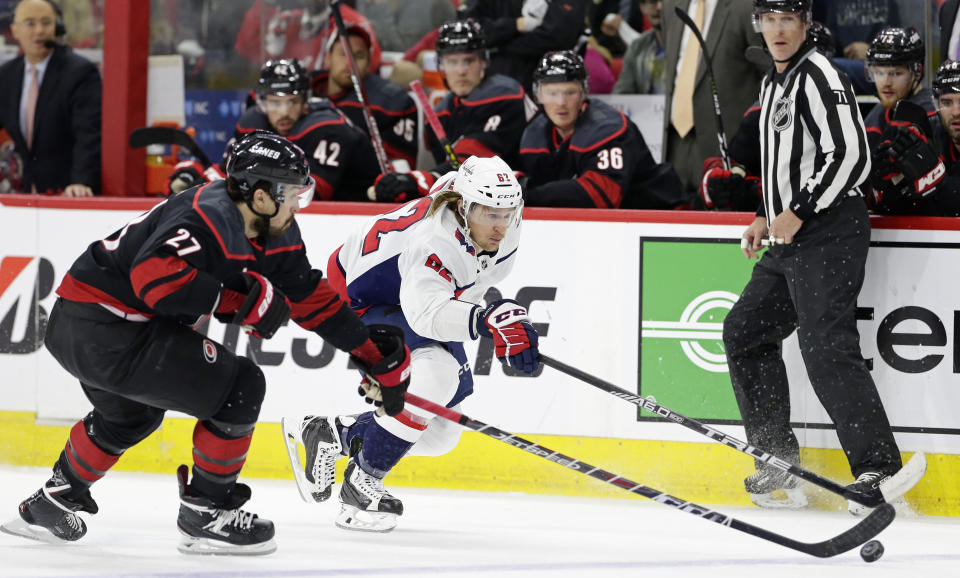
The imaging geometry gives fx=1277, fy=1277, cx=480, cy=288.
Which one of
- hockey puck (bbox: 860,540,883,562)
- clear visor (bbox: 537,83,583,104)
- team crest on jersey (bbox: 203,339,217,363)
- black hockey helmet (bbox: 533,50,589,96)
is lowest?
hockey puck (bbox: 860,540,883,562)

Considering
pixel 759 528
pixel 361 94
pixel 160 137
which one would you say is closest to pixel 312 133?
pixel 361 94

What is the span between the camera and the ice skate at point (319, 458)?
13.6ft

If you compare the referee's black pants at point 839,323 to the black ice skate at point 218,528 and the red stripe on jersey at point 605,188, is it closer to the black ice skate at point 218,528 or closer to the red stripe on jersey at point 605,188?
the red stripe on jersey at point 605,188

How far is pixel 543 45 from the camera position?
5.64 meters

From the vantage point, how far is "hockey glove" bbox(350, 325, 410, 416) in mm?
3473

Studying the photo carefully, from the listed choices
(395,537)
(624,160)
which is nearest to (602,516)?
(395,537)

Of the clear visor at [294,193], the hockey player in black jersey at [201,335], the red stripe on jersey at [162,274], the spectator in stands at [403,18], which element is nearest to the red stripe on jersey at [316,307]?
the hockey player in black jersey at [201,335]

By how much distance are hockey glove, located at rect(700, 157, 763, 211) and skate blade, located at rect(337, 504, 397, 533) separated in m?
1.73

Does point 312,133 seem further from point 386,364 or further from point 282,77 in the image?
point 386,364

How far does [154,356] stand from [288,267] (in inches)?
16.6

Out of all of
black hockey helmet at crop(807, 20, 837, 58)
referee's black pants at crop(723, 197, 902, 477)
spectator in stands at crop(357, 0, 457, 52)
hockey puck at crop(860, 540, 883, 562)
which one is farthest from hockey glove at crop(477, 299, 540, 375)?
spectator in stands at crop(357, 0, 457, 52)

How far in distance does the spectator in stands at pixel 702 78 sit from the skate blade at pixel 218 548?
2613mm

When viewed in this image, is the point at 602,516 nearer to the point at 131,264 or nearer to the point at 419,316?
the point at 419,316

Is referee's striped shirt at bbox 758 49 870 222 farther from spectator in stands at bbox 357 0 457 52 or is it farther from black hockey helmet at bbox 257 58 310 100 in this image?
spectator in stands at bbox 357 0 457 52
